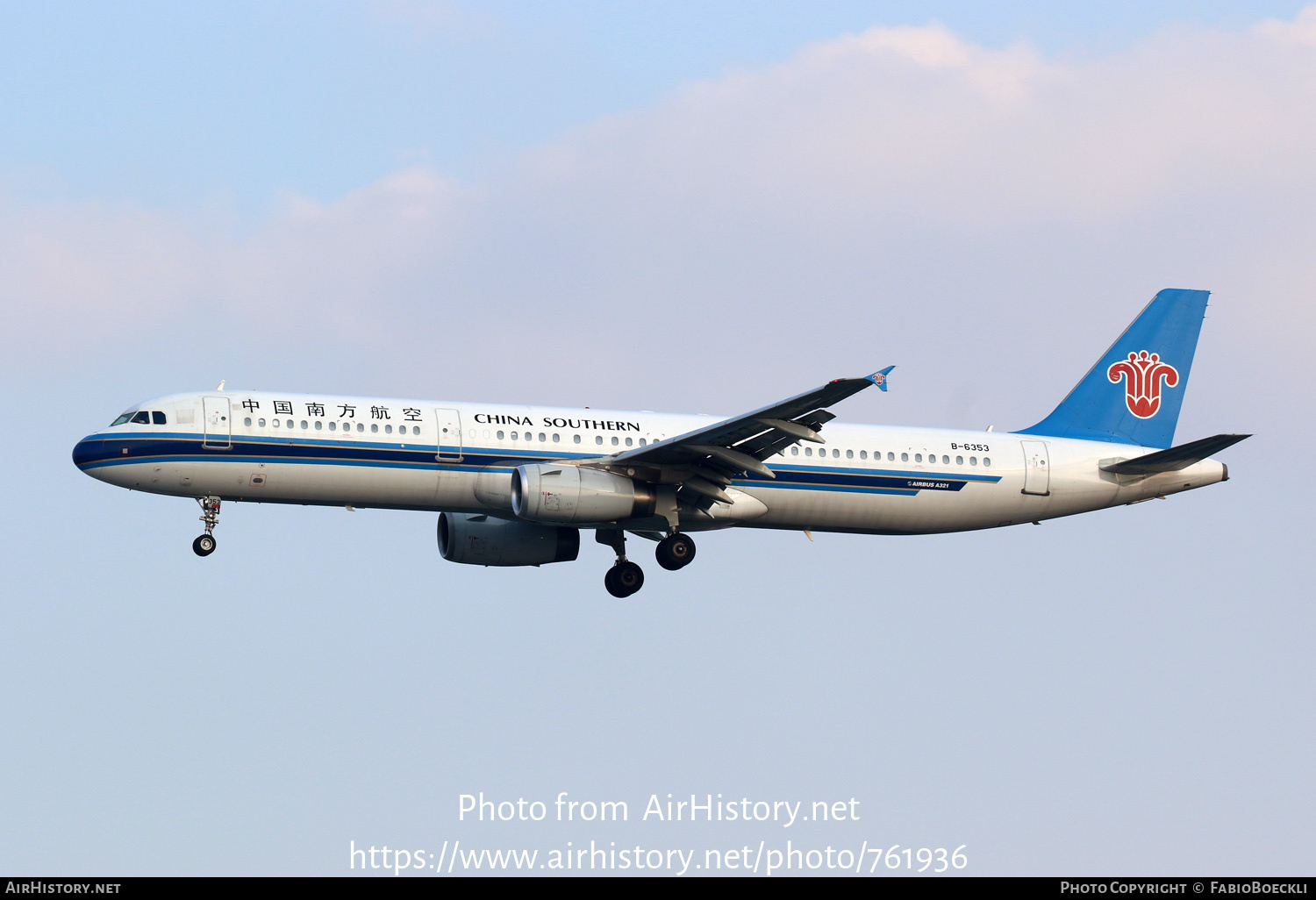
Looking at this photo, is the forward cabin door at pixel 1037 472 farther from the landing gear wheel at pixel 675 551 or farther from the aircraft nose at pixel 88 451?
the aircraft nose at pixel 88 451

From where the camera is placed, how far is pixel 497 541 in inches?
1796

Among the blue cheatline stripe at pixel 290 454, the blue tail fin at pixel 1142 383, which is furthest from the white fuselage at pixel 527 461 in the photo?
the blue tail fin at pixel 1142 383

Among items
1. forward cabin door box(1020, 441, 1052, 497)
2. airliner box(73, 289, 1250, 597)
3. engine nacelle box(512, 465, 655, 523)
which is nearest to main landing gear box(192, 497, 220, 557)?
airliner box(73, 289, 1250, 597)

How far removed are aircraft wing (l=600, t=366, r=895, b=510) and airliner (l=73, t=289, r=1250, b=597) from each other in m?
0.05

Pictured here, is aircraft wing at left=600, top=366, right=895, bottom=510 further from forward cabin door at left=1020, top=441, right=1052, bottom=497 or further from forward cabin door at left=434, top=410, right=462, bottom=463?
forward cabin door at left=1020, top=441, right=1052, bottom=497

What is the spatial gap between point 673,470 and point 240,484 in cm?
1076

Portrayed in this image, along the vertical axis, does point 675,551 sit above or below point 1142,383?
below

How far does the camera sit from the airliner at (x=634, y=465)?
131 ft

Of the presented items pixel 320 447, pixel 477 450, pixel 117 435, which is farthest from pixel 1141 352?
pixel 117 435

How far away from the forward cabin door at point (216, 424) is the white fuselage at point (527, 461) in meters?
0.04

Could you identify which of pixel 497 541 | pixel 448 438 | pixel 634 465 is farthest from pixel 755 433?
pixel 497 541

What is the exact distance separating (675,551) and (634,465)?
2.91 metres

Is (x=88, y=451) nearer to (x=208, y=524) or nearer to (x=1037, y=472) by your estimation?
(x=208, y=524)

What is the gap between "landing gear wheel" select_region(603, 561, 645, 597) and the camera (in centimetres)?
4453
